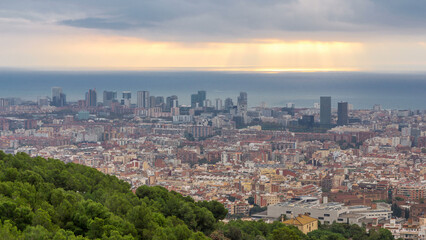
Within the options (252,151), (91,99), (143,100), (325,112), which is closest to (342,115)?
(325,112)

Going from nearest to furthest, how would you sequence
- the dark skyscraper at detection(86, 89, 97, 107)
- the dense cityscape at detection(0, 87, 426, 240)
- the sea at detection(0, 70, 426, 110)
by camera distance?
1. the dense cityscape at detection(0, 87, 426, 240)
2. the dark skyscraper at detection(86, 89, 97, 107)
3. the sea at detection(0, 70, 426, 110)

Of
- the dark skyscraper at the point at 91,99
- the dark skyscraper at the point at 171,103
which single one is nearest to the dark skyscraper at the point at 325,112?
the dark skyscraper at the point at 171,103

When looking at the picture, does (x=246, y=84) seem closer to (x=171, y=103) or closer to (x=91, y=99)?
(x=171, y=103)

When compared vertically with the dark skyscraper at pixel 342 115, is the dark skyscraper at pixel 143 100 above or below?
above

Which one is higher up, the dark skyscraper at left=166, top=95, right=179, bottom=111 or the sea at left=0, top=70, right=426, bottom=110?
the sea at left=0, top=70, right=426, bottom=110

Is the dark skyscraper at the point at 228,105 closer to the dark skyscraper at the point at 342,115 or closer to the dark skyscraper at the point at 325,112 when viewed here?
the dark skyscraper at the point at 325,112

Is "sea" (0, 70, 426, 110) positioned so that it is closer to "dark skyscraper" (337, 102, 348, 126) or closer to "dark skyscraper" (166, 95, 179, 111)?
"dark skyscraper" (166, 95, 179, 111)

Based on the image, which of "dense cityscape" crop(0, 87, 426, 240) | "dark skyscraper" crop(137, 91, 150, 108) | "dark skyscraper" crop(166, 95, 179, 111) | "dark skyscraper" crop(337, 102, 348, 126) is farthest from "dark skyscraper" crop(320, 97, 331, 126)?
"dark skyscraper" crop(137, 91, 150, 108)
